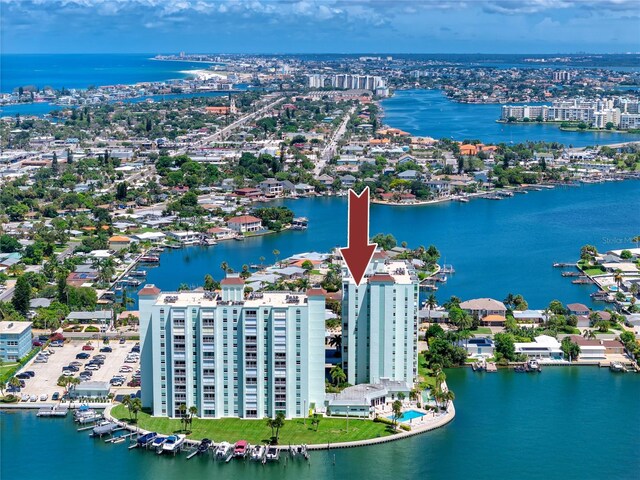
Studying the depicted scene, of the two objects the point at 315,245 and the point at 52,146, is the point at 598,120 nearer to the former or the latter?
the point at 52,146

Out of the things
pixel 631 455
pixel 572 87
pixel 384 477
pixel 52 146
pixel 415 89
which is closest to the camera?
pixel 384 477

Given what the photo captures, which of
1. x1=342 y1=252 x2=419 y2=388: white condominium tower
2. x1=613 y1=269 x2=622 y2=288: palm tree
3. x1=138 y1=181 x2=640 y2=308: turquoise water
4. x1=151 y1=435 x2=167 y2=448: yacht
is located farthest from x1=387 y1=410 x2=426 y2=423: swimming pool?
x1=613 y1=269 x2=622 y2=288: palm tree

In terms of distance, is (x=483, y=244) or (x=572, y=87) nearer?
(x=483, y=244)

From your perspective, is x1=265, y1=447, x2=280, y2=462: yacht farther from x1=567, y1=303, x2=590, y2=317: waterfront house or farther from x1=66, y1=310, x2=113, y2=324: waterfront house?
x1=567, y1=303, x2=590, y2=317: waterfront house

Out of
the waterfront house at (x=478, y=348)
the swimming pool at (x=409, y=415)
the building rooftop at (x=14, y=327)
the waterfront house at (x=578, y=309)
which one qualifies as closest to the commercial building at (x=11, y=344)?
the building rooftop at (x=14, y=327)

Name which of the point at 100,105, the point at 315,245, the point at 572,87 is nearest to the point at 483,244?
the point at 315,245

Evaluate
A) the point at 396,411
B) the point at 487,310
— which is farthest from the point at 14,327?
the point at 487,310
